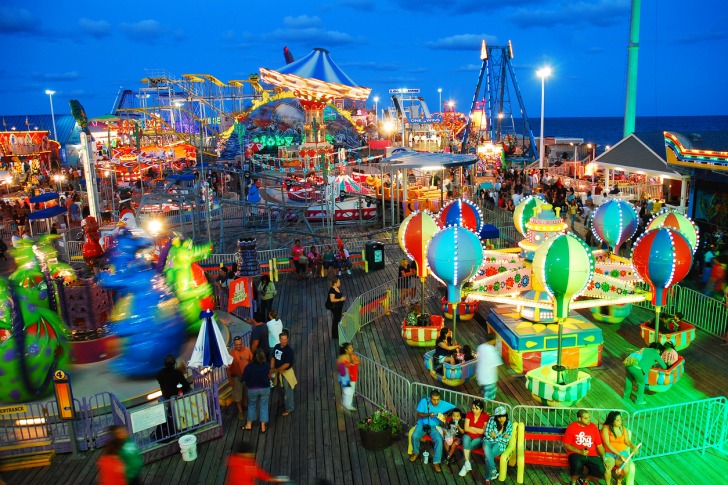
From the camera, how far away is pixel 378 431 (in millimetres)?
8172

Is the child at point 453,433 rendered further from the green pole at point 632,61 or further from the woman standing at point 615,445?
the green pole at point 632,61

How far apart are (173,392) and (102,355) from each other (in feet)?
10.2

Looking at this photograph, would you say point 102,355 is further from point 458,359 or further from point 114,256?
point 458,359

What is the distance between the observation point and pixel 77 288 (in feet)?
35.8

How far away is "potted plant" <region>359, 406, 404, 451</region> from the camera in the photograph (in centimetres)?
820

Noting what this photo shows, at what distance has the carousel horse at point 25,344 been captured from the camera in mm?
8938

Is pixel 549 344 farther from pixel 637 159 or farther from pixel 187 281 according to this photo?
pixel 637 159

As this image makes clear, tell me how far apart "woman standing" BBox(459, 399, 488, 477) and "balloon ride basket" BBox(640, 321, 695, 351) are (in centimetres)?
567

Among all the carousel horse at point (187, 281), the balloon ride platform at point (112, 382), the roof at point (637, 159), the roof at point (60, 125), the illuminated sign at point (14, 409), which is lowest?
the balloon ride platform at point (112, 382)

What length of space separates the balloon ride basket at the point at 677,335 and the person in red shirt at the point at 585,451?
16.7 ft

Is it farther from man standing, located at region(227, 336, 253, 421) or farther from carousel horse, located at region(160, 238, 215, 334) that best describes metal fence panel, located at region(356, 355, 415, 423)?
carousel horse, located at region(160, 238, 215, 334)

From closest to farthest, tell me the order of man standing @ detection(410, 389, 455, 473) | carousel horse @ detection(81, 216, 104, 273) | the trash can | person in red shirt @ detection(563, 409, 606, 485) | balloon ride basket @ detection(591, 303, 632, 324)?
person in red shirt @ detection(563, 409, 606, 485), man standing @ detection(410, 389, 455, 473), balloon ride basket @ detection(591, 303, 632, 324), carousel horse @ detection(81, 216, 104, 273), the trash can

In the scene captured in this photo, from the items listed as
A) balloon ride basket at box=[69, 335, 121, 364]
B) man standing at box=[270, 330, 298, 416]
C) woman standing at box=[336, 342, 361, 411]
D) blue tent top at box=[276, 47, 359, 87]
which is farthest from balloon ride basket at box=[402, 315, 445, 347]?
blue tent top at box=[276, 47, 359, 87]

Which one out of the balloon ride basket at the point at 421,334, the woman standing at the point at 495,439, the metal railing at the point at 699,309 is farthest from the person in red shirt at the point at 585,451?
the metal railing at the point at 699,309
